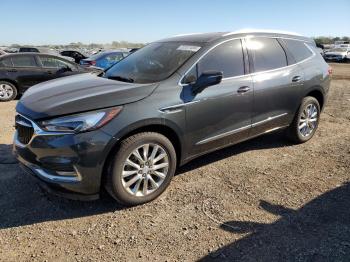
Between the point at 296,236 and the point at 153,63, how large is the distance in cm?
260

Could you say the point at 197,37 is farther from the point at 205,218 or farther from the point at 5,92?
the point at 5,92

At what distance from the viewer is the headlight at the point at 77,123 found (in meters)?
3.39

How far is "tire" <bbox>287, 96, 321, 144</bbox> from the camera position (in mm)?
5617

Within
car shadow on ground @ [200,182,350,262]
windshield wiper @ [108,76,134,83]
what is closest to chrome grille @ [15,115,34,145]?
windshield wiper @ [108,76,134,83]

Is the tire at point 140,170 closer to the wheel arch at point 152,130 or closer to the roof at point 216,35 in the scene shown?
the wheel arch at point 152,130

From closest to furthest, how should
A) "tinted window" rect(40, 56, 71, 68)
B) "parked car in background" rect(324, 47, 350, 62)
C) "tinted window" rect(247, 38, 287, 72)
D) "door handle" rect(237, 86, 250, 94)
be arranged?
"door handle" rect(237, 86, 250, 94)
"tinted window" rect(247, 38, 287, 72)
"tinted window" rect(40, 56, 71, 68)
"parked car in background" rect(324, 47, 350, 62)

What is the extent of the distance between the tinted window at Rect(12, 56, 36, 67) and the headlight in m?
7.89

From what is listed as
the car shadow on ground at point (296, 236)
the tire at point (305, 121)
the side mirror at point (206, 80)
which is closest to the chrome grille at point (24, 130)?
the side mirror at point (206, 80)

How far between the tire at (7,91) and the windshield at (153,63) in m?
6.41

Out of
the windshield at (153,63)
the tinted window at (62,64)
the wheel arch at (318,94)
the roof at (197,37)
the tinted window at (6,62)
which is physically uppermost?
the roof at (197,37)

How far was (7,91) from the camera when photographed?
1024 centimetres

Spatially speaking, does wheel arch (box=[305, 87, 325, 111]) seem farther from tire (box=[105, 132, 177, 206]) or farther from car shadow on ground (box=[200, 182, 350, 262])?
tire (box=[105, 132, 177, 206])

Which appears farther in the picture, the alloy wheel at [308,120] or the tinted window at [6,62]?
the tinted window at [6,62]

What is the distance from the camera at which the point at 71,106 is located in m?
3.48
